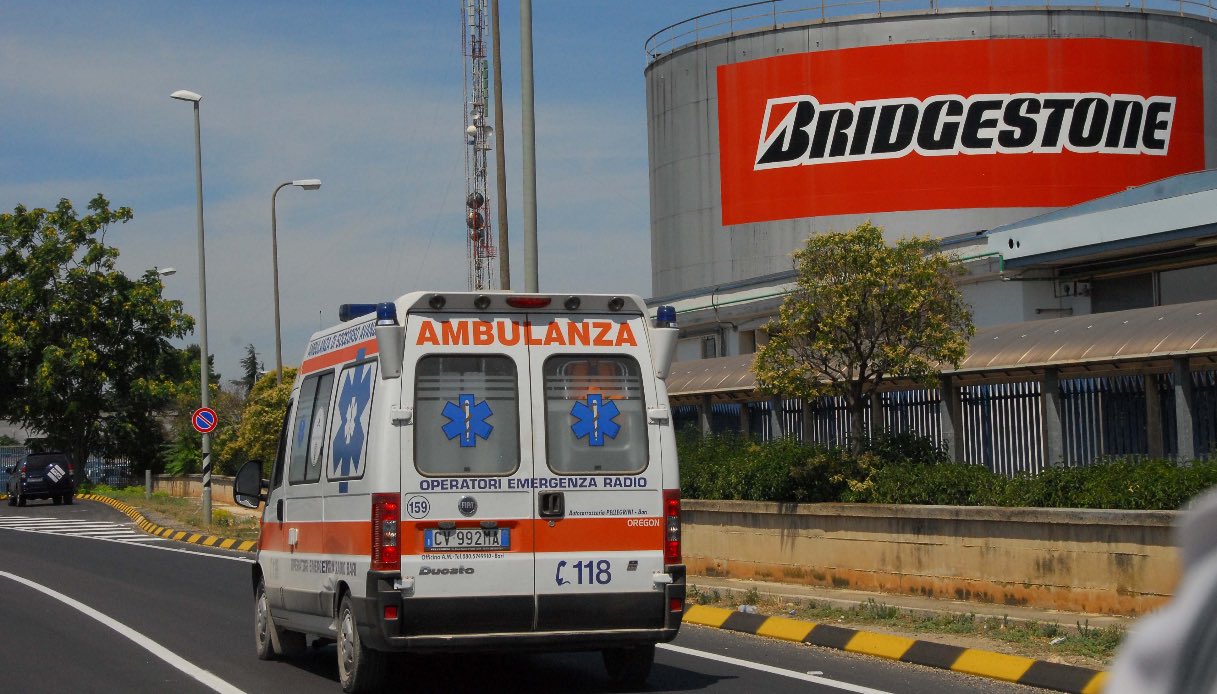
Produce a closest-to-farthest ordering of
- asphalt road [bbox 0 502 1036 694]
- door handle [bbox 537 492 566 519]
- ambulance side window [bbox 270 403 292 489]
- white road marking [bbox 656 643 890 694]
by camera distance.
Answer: door handle [bbox 537 492 566 519] → white road marking [bbox 656 643 890 694] → asphalt road [bbox 0 502 1036 694] → ambulance side window [bbox 270 403 292 489]

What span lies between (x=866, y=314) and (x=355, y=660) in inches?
395

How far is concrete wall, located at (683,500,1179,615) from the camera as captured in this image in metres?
13.0

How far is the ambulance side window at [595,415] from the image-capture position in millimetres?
10102

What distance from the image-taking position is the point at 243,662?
12320 millimetres

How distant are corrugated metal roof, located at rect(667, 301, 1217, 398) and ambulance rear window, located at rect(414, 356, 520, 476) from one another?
923cm

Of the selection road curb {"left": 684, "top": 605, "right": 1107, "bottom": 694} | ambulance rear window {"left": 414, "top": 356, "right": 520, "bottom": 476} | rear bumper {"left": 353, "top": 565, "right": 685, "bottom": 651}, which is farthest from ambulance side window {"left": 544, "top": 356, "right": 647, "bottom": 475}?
road curb {"left": 684, "top": 605, "right": 1107, "bottom": 694}

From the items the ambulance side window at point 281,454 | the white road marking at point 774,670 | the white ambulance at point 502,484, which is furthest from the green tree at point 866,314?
the white ambulance at point 502,484

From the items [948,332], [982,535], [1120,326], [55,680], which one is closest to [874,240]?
[948,332]

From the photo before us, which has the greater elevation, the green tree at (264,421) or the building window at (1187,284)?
the building window at (1187,284)

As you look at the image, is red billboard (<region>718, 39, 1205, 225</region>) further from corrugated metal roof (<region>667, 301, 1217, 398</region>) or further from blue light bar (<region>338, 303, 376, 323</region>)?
blue light bar (<region>338, 303, 376, 323</region>)

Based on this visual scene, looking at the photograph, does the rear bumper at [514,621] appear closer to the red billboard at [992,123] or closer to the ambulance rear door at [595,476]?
the ambulance rear door at [595,476]

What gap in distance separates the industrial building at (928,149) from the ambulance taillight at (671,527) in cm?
1526

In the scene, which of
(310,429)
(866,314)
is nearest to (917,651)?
(310,429)

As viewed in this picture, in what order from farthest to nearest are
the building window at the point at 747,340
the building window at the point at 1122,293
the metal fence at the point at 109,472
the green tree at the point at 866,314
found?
the metal fence at the point at 109,472 → the building window at the point at 747,340 → the building window at the point at 1122,293 → the green tree at the point at 866,314
